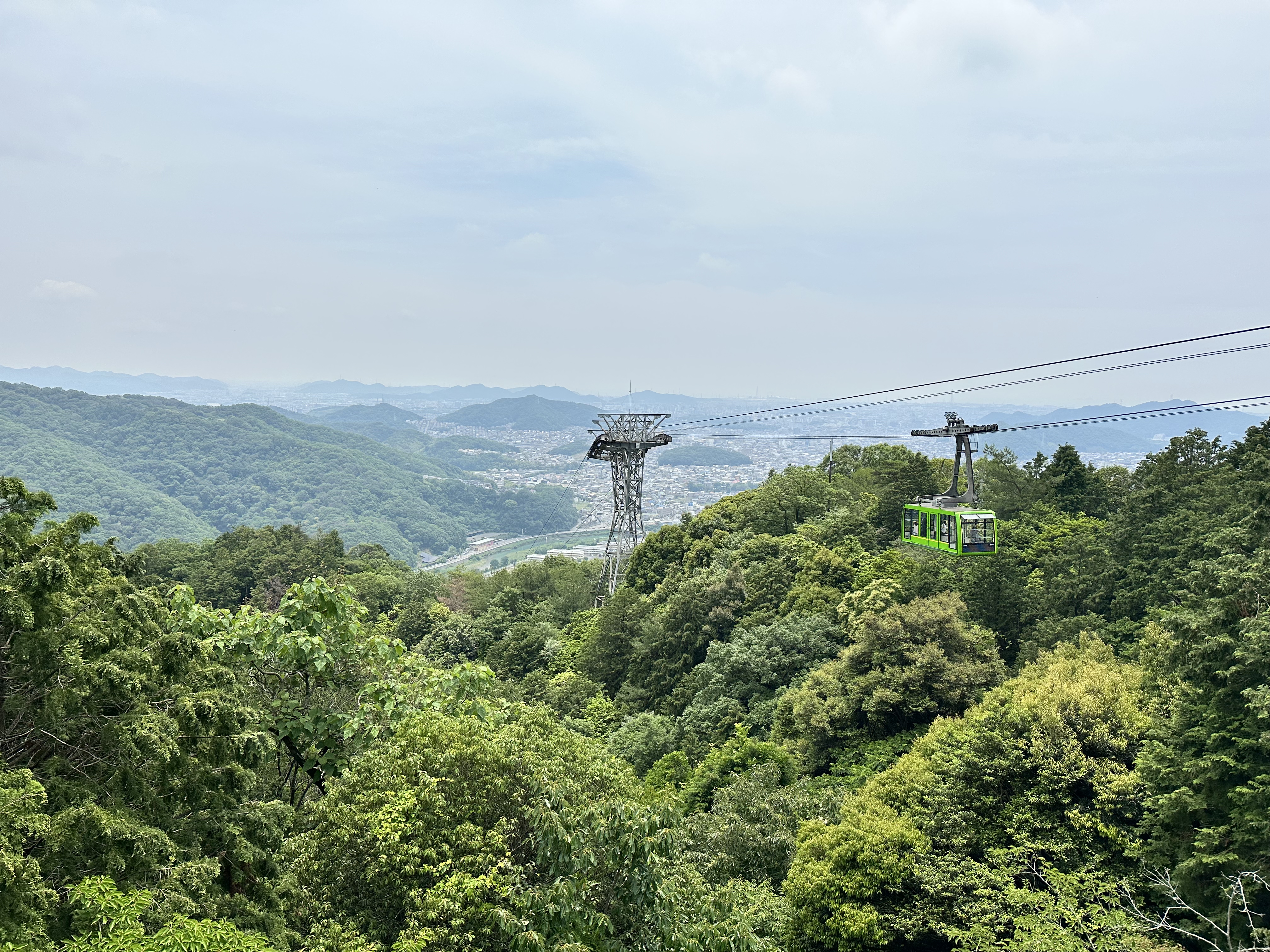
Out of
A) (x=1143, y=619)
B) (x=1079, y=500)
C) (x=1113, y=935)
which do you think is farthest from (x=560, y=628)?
(x=1113, y=935)

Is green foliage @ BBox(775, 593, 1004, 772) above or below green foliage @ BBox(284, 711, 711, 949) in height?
below

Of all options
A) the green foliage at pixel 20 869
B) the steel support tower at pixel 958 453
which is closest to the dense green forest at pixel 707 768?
the green foliage at pixel 20 869

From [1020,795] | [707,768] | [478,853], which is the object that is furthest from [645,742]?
[478,853]

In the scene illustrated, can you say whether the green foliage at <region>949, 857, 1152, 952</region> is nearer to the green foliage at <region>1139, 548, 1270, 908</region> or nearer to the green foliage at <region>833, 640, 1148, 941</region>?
the green foliage at <region>833, 640, 1148, 941</region>

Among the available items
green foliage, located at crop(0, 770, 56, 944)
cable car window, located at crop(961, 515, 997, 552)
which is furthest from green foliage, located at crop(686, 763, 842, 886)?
green foliage, located at crop(0, 770, 56, 944)

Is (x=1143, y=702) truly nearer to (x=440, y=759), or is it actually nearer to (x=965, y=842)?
(x=965, y=842)

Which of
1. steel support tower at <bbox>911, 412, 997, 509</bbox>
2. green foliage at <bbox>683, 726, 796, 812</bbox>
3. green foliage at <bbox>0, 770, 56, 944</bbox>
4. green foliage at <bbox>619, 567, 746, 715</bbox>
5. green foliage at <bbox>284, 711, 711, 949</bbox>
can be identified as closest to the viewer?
green foliage at <bbox>0, 770, 56, 944</bbox>

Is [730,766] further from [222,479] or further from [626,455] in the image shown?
[222,479]
